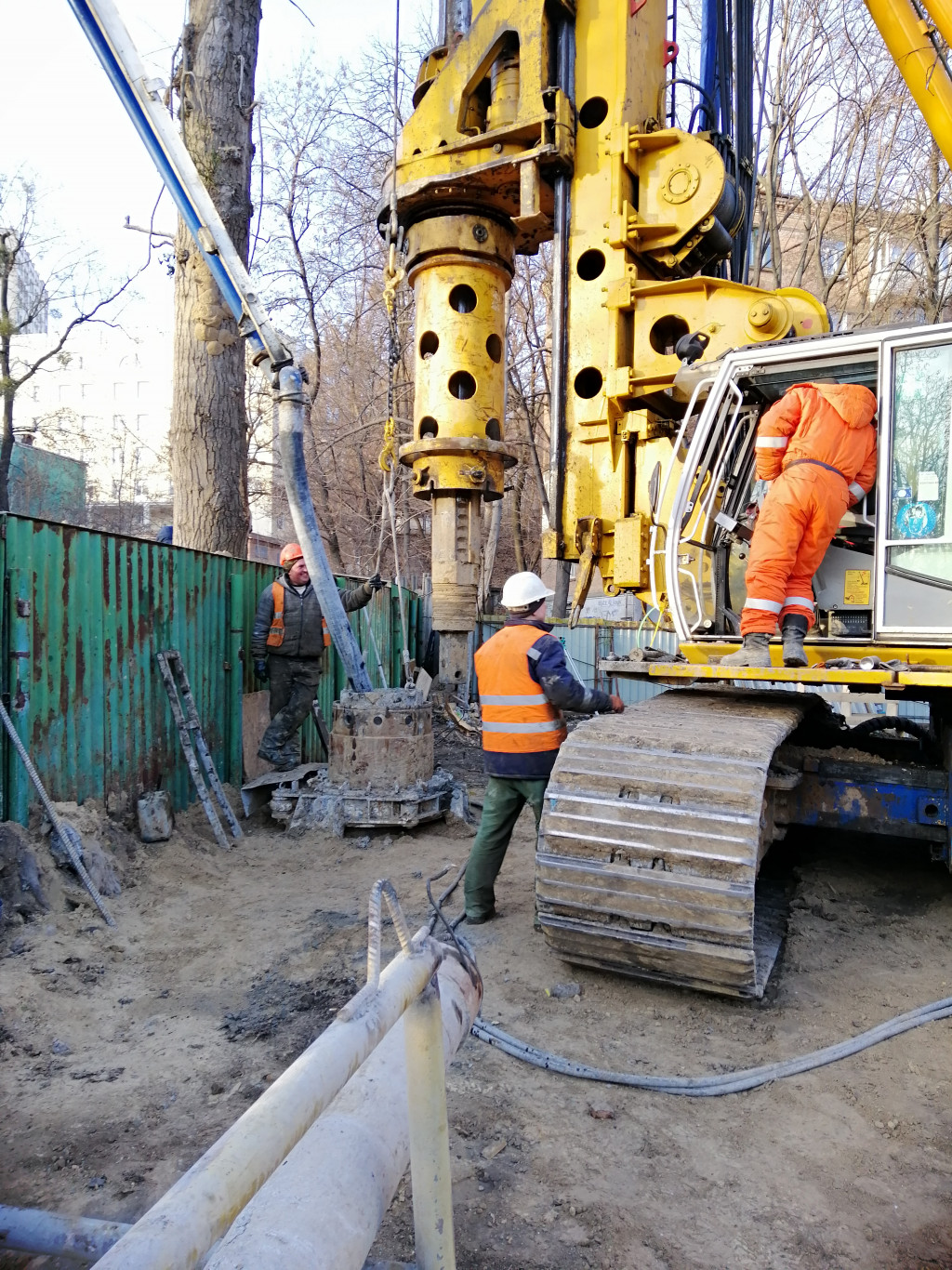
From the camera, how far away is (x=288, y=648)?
24.7 feet

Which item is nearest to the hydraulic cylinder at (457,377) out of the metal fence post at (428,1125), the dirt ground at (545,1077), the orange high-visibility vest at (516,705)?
the orange high-visibility vest at (516,705)

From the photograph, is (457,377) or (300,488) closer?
(457,377)

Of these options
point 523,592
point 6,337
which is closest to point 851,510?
point 523,592

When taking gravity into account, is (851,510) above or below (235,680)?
above

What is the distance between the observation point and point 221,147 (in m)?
8.54

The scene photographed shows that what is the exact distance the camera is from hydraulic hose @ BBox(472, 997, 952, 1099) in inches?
128

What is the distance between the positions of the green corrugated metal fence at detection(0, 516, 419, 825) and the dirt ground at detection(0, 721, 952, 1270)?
57cm

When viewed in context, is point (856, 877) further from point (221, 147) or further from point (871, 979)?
point (221, 147)

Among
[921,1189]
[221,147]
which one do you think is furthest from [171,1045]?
[221,147]

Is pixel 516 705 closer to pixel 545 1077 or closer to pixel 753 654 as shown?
pixel 753 654

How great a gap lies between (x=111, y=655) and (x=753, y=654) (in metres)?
4.03

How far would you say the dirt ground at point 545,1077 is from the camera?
2551 millimetres

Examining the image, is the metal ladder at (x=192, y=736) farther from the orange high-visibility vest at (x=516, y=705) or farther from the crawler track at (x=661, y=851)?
the crawler track at (x=661, y=851)

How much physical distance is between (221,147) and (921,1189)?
30.8 ft
